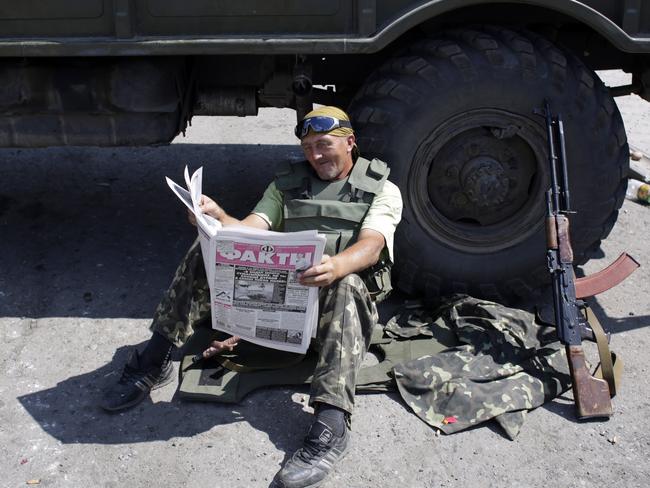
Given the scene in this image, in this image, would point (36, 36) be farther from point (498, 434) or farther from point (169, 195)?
point (498, 434)

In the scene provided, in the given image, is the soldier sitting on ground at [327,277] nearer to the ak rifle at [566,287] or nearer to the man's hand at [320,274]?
the man's hand at [320,274]

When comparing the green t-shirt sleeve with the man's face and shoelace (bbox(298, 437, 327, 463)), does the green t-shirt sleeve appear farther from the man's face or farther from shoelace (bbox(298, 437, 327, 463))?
shoelace (bbox(298, 437, 327, 463))

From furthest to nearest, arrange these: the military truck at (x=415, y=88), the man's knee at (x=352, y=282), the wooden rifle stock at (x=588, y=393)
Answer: the military truck at (x=415, y=88) → the wooden rifle stock at (x=588, y=393) → the man's knee at (x=352, y=282)

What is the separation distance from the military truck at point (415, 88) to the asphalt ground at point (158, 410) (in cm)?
80

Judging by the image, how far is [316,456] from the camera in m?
3.42

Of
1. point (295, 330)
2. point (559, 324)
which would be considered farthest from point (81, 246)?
point (559, 324)

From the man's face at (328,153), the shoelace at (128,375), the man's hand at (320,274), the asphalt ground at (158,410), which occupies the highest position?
the man's face at (328,153)

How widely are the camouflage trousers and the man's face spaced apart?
1.74 ft

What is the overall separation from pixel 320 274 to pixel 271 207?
0.70m

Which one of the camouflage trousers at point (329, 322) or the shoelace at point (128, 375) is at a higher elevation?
the camouflage trousers at point (329, 322)

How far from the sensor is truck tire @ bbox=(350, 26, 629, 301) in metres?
4.14

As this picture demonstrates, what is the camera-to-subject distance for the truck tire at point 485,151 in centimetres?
414

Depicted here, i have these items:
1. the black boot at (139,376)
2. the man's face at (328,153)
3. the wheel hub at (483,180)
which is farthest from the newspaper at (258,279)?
the wheel hub at (483,180)

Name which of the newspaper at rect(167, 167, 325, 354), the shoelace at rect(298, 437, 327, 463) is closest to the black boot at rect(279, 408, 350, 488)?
the shoelace at rect(298, 437, 327, 463)
